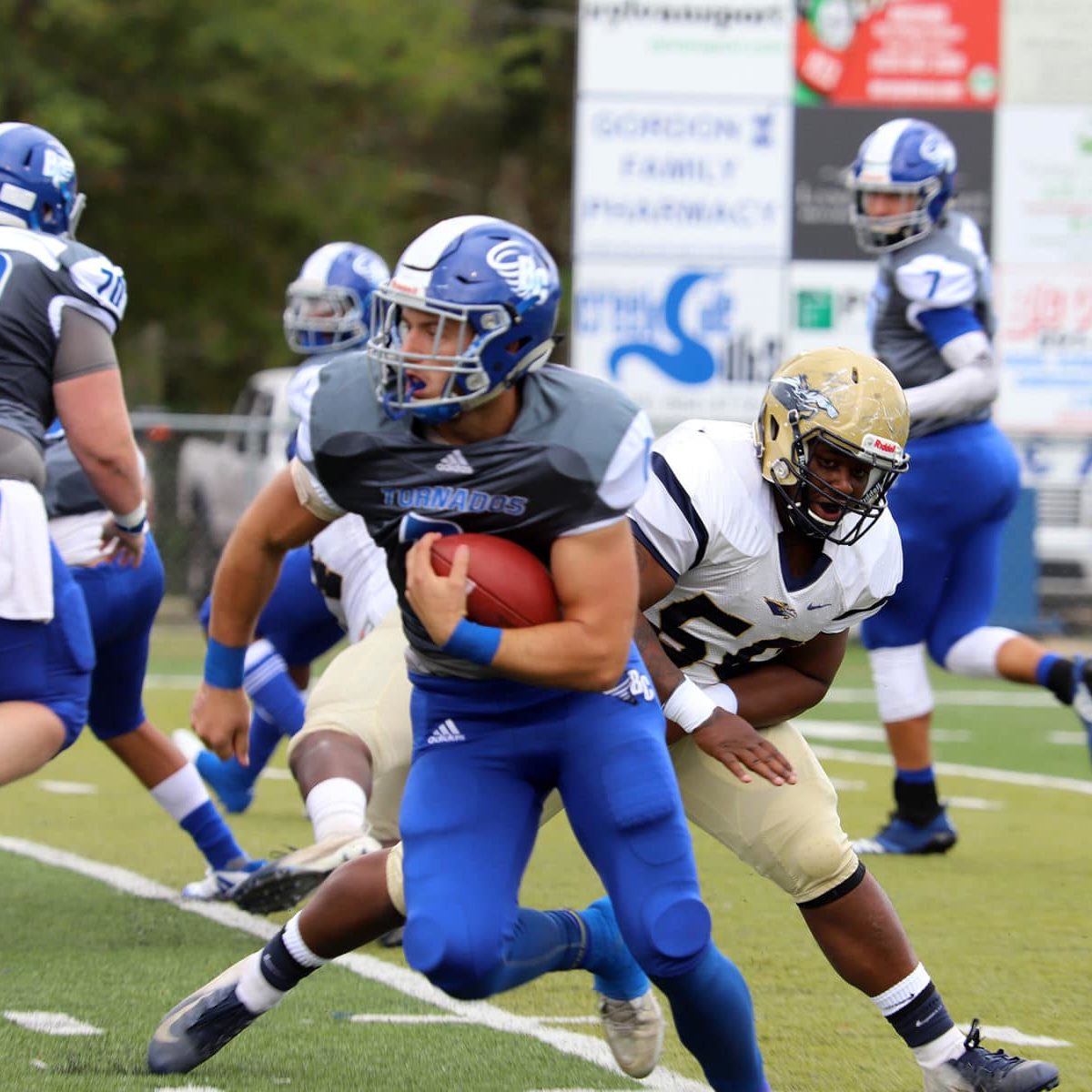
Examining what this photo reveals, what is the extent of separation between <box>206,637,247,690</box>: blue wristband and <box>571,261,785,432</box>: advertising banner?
33.4ft

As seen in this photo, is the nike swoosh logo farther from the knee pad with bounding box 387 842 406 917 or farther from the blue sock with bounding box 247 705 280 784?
the blue sock with bounding box 247 705 280 784

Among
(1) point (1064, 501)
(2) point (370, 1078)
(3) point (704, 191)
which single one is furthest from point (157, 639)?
(2) point (370, 1078)

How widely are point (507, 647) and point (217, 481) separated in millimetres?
12382

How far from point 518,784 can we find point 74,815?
3.93 m

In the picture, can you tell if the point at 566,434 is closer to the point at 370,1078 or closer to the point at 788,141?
the point at 370,1078

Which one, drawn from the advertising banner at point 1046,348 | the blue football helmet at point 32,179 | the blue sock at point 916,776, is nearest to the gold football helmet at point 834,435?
the blue football helmet at point 32,179

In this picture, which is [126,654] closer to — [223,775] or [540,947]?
[223,775]

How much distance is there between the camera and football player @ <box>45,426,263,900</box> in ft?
17.4

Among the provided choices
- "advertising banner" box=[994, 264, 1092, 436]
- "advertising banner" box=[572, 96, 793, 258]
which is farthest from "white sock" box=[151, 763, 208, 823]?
"advertising banner" box=[994, 264, 1092, 436]

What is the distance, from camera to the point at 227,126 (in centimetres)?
2048

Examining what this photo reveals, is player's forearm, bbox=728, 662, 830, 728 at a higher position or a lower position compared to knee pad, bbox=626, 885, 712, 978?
higher

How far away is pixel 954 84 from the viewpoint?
48.4ft

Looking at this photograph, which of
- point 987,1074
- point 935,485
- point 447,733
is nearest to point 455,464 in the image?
point 447,733

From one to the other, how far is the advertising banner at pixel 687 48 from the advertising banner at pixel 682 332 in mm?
1201
